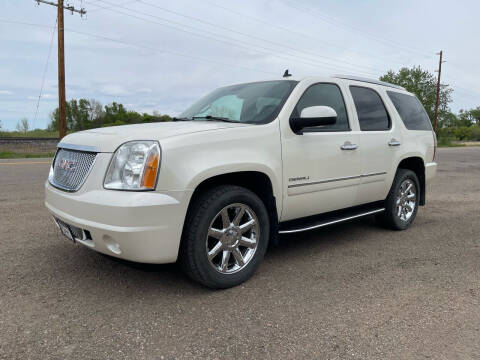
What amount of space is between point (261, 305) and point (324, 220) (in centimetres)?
137

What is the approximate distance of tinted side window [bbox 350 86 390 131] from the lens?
4379mm

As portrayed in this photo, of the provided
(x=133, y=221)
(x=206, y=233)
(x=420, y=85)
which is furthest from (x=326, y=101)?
(x=420, y=85)

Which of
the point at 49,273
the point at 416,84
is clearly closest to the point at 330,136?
the point at 49,273

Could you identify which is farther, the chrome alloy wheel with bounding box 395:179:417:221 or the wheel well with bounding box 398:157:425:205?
the wheel well with bounding box 398:157:425:205

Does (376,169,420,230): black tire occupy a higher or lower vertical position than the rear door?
lower

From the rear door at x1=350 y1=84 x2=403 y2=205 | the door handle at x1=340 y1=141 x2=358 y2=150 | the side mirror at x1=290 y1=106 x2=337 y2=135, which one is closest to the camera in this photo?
the side mirror at x1=290 y1=106 x2=337 y2=135

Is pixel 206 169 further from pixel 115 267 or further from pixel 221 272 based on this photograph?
pixel 115 267

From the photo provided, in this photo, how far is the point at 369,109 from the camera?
455cm

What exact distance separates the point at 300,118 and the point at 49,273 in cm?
256

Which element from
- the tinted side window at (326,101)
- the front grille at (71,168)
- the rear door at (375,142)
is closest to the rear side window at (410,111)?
the rear door at (375,142)

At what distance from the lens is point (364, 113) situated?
444 centimetres

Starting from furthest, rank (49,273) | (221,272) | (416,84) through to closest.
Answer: (416,84), (49,273), (221,272)

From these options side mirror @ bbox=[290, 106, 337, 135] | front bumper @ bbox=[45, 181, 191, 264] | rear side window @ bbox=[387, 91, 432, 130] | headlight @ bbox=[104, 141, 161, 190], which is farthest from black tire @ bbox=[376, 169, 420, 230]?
headlight @ bbox=[104, 141, 161, 190]

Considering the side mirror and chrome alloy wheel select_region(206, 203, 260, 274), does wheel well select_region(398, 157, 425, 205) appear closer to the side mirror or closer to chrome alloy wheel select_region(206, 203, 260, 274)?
the side mirror
